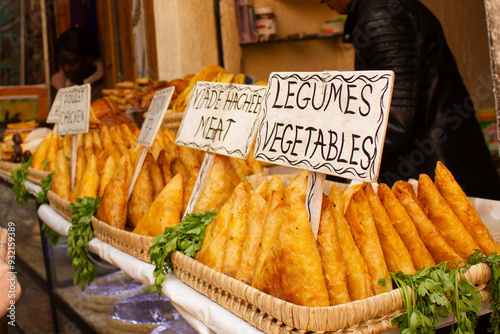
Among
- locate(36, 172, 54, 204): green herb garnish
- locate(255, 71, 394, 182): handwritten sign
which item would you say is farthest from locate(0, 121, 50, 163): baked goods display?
locate(255, 71, 394, 182): handwritten sign

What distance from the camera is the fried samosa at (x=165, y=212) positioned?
1628 mm

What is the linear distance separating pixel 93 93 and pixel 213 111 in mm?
5185

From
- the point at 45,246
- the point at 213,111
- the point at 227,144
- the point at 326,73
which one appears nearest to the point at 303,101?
the point at 326,73

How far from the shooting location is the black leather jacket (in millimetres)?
2297

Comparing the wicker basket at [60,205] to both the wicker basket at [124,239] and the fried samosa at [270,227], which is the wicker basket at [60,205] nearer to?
the wicker basket at [124,239]

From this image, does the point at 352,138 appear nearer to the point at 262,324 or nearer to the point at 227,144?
the point at 262,324

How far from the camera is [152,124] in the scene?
2.00m

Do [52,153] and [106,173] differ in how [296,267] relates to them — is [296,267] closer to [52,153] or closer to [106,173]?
[106,173]

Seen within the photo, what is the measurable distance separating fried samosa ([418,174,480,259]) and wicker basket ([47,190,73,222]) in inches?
63.3

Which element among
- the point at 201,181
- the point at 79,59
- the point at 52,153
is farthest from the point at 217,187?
the point at 79,59

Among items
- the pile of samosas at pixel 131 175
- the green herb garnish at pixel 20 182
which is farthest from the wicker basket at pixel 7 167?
the pile of samosas at pixel 131 175

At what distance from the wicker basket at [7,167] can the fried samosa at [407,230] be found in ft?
9.60

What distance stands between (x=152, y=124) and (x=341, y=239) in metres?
1.15

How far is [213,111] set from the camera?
1673mm
